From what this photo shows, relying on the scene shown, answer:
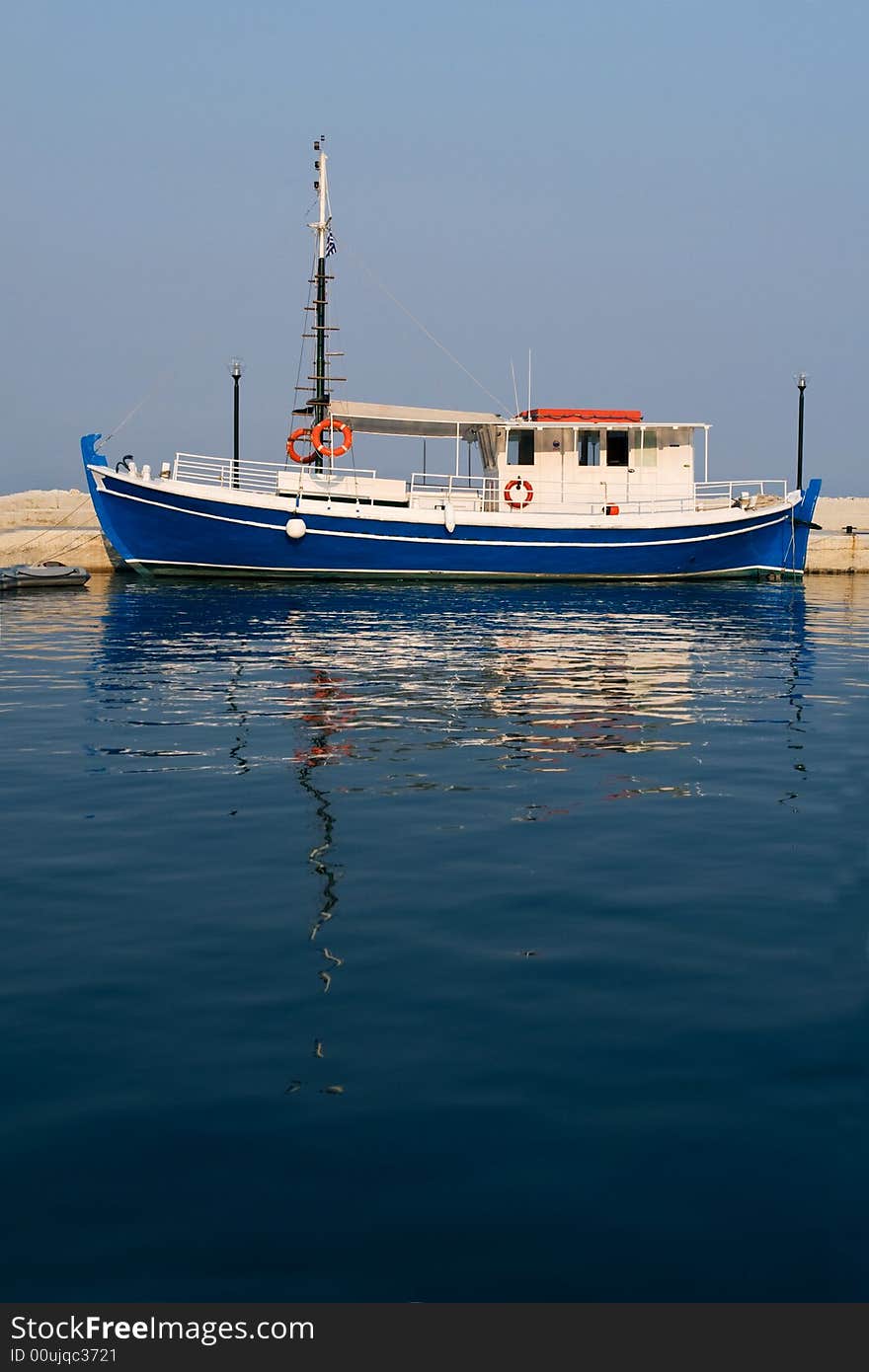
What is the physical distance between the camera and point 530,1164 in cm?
446

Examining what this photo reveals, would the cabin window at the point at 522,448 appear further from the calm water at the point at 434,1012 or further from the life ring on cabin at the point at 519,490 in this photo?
the calm water at the point at 434,1012

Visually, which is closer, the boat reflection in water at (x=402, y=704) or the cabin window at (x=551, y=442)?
the boat reflection in water at (x=402, y=704)

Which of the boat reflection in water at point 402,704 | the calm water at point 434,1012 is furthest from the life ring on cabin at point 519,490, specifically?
the calm water at point 434,1012

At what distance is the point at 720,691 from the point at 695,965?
11138 mm

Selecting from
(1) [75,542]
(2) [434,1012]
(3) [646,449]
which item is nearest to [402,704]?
(2) [434,1012]

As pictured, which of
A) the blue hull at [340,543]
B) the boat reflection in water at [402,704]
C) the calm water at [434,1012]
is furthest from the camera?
the blue hull at [340,543]

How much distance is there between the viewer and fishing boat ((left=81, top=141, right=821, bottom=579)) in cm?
3881

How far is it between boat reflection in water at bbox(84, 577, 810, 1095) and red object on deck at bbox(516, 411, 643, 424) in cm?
1117

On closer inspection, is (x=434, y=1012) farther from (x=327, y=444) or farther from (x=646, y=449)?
(x=646, y=449)

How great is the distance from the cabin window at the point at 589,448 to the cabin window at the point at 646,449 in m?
1.19

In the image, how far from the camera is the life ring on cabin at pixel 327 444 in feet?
131

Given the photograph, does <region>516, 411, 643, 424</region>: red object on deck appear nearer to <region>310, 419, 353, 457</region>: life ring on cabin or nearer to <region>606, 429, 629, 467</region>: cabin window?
<region>606, 429, 629, 467</region>: cabin window

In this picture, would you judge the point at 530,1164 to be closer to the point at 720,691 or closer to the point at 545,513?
the point at 720,691

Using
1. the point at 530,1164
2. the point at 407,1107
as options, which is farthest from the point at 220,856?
the point at 530,1164
